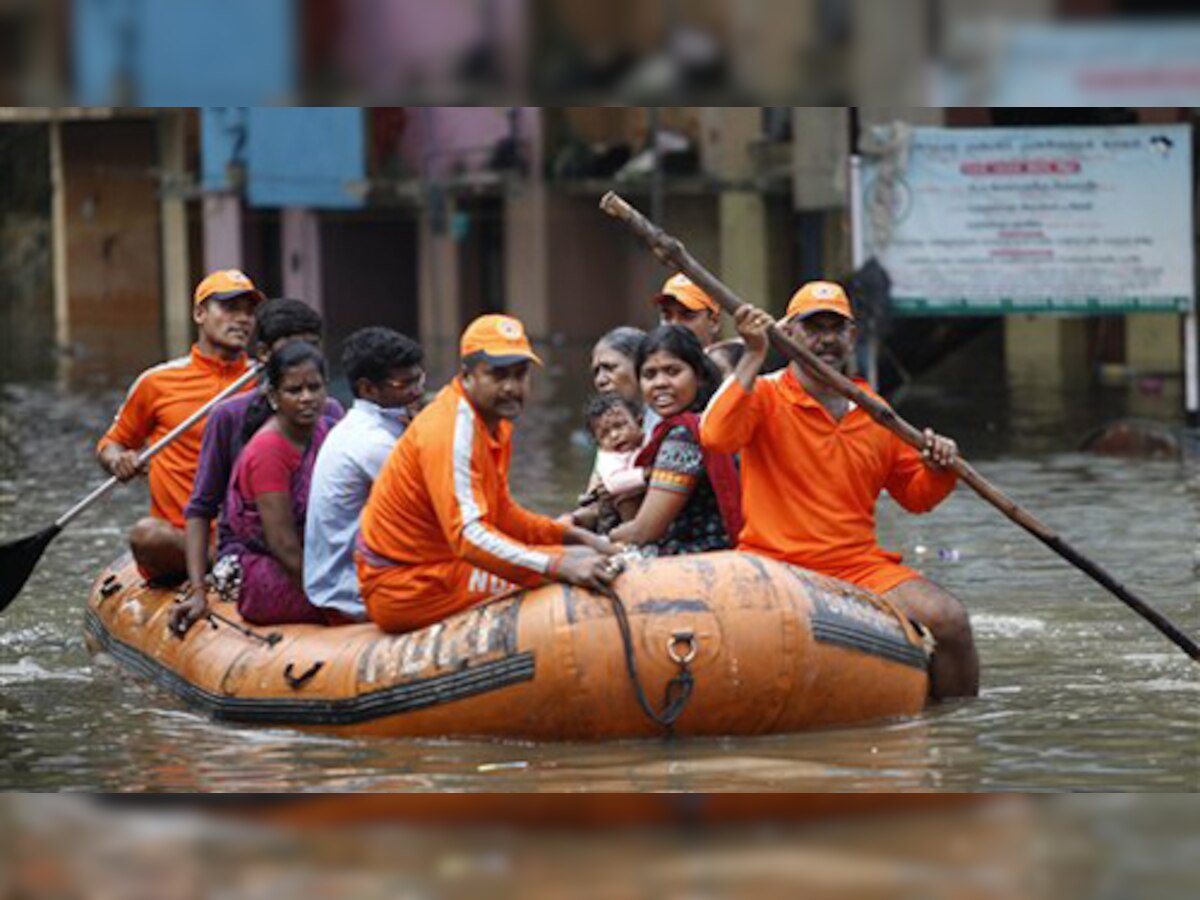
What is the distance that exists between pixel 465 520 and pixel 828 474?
1.31 metres

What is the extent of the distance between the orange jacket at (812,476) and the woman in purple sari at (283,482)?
1.48 m

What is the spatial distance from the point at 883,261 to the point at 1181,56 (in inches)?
611

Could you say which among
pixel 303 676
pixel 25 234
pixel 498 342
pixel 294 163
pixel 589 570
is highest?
pixel 294 163

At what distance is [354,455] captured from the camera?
8.12m

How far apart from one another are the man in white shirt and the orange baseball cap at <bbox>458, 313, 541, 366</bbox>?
554 millimetres

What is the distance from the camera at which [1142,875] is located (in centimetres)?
250

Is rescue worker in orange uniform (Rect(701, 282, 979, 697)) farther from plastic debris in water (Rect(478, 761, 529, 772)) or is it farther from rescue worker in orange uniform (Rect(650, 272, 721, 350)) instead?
plastic debris in water (Rect(478, 761, 529, 772))

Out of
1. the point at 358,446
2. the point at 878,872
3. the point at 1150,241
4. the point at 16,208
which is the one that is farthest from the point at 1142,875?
the point at 16,208

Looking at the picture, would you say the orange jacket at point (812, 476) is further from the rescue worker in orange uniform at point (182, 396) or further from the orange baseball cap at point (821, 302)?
the rescue worker in orange uniform at point (182, 396)

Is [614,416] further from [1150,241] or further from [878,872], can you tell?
[1150,241]

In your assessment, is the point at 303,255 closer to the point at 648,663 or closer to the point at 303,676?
the point at 303,676

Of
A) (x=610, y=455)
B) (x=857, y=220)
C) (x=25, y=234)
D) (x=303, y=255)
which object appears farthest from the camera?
(x=25, y=234)

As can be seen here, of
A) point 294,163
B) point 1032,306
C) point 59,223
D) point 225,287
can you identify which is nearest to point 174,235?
point 59,223

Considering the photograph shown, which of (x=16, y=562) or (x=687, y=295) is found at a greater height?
(x=687, y=295)
